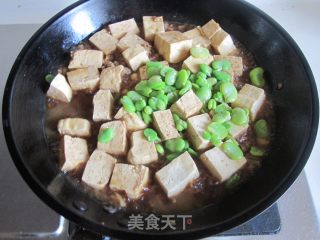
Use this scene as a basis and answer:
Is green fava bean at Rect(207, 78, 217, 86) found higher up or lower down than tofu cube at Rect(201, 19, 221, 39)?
lower down

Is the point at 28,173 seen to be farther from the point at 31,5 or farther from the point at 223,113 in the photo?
the point at 31,5

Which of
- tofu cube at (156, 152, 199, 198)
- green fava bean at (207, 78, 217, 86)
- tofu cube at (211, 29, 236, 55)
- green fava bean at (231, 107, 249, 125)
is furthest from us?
tofu cube at (211, 29, 236, 55)

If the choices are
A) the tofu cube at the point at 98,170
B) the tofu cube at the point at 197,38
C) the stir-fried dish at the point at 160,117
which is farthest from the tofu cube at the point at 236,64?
the tofu cube at the point at 98,170

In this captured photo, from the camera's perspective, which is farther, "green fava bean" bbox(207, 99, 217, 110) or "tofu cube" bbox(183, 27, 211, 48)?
"tofu cube" bbox(183, 27, 211, 48)

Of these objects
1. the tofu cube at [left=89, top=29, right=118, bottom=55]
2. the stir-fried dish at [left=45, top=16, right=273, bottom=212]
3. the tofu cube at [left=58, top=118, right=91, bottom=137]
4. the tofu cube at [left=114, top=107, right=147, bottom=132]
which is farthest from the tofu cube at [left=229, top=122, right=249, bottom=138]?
the tofu cube at [left=89, top=29, right=118, bottom=55]

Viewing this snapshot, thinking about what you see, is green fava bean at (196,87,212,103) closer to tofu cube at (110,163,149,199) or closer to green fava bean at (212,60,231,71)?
green fava bean at (212,60,231,71)

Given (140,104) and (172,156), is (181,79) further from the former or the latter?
(172,156)

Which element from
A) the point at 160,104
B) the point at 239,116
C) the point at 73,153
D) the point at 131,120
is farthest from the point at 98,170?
the point at 239,116

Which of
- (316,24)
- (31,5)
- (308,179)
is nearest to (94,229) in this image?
(308,179)
